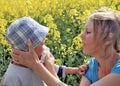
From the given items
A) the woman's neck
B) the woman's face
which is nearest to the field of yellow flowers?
the woman's neck

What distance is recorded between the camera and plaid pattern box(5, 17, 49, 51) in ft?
8.92

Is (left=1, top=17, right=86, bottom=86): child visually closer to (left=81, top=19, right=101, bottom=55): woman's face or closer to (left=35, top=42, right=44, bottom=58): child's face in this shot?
(left=35, top=42, right=44, bottom=58): child's face

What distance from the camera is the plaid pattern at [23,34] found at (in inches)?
107

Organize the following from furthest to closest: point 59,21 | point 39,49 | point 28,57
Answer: point 59,21
point 39,49
point 28,57

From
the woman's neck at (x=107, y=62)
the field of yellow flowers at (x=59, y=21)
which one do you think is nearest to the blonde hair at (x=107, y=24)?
the woman's neck at (x=107, y=62)

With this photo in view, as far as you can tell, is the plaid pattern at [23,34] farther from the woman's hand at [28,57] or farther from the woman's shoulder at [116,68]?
the woman's shoulder at [116,68]

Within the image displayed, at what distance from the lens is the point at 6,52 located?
488 cm

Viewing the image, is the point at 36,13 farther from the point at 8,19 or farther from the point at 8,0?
the point at 8,0

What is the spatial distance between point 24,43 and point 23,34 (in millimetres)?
55

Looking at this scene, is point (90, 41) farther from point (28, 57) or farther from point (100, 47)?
point (28, 57)

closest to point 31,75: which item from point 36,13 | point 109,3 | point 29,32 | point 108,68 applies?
point 29,32

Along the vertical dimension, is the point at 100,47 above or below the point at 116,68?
above

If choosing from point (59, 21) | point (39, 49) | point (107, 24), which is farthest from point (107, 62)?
point (59, 21)

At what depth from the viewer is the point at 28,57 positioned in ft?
8.87
